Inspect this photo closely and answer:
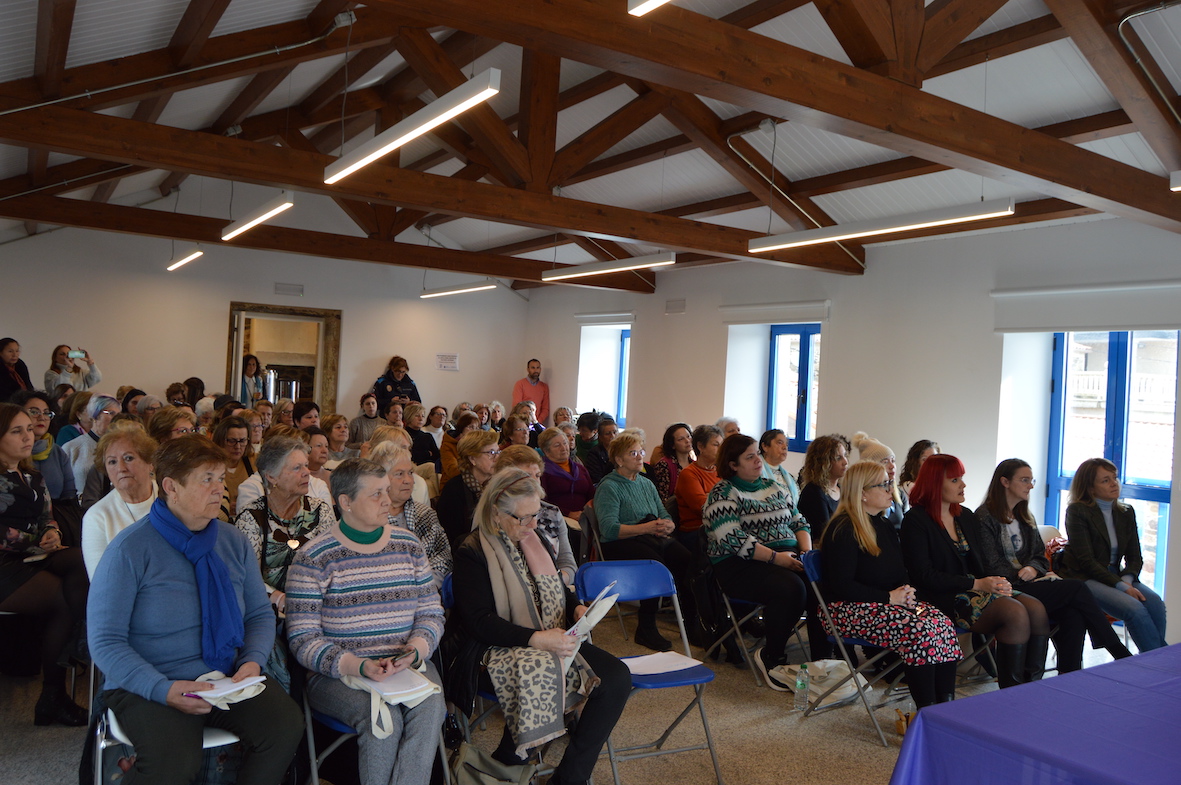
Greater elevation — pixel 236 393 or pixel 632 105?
pixel 632 105

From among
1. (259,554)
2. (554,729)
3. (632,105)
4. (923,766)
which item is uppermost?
(632,105)

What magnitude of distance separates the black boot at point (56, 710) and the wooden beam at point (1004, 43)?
17.0 feet

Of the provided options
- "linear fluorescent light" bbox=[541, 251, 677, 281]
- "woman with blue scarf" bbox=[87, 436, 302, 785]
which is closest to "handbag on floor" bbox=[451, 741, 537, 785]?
"woman with blue scarf" bbox=[87, 436, 302, 785]

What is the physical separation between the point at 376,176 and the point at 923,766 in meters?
5.27

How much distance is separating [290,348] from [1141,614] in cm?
1224

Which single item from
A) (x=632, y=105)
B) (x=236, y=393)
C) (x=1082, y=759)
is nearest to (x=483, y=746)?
(x=1082, y=759)

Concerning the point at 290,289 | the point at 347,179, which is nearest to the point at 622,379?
the point at 290,289

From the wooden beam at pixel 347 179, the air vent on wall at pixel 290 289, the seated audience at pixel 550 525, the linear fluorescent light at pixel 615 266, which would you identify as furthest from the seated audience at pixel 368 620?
the air vent on wall at pixel 290 289

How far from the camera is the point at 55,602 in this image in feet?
11.0

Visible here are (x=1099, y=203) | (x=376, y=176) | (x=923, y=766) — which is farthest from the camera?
(x=376, y=176)

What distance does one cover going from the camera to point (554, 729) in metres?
2.77

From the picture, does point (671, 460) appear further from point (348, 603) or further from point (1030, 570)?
point (348, 603)

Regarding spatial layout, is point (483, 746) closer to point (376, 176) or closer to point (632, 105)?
point (376, 176)

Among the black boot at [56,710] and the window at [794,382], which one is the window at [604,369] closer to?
the window at [794,382]
